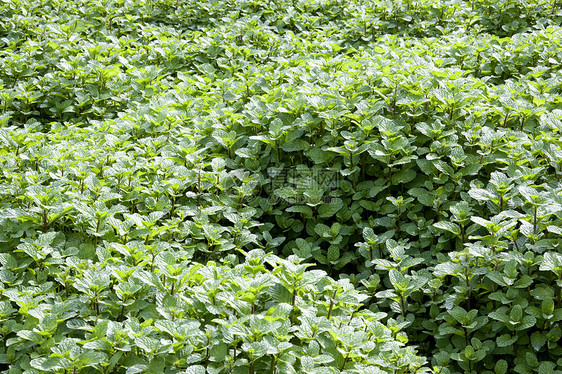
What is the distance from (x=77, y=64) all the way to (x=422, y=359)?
3693 millimetres

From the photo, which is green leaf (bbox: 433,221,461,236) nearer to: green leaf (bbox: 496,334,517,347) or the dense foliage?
the dense foliage

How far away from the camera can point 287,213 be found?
3.35 metres

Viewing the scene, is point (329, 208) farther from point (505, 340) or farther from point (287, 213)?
point (505, 340)

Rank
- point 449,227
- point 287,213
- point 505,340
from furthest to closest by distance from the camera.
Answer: point 287,213, point 449,227, point 505,340

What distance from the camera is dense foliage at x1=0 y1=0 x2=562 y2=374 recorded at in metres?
2.18

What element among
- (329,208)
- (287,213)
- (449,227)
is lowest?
(287,213)

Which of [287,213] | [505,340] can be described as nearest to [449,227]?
[505,340]

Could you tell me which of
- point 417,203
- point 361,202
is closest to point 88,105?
point 361,202

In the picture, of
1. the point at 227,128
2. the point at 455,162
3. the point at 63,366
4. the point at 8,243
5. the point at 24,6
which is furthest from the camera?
the point at 24,6

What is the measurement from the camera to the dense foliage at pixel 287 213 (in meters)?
2.18

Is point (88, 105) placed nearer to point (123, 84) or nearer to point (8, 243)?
point (123, 84)

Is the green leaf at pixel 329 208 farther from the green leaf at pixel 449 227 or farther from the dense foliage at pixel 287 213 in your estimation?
the green leaf at pixel 449 227

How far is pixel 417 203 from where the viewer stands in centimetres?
319

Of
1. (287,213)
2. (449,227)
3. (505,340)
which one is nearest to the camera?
(505,340)
